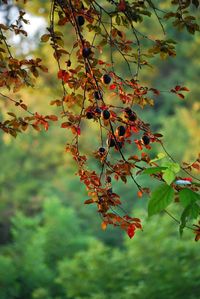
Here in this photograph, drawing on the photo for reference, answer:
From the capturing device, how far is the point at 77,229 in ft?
35.0

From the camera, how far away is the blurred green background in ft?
21.0

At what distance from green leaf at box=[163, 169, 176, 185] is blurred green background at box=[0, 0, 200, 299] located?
0.81 m

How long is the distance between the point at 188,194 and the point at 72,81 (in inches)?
35.0

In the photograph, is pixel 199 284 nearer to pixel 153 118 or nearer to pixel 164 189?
pixel 164 189

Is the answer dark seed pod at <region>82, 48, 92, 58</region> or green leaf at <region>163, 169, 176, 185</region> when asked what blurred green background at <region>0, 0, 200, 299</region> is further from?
green leaf at <region>163, 169, 176, 185</region>

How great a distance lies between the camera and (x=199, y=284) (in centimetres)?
624

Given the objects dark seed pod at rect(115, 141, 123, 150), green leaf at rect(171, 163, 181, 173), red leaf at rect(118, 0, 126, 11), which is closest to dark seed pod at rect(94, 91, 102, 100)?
dark seed pod at rect(115, 141, 123, 150)

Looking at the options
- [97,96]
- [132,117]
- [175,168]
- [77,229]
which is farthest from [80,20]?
[77,229]

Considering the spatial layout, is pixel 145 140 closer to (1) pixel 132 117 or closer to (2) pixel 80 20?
(1) pixel 132 117

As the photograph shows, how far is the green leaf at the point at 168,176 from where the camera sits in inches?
45.5

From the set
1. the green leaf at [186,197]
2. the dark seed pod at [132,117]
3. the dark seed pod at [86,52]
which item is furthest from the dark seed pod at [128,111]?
the green leaf at [186,197]

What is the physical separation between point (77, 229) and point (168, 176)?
→ 962 centimetres

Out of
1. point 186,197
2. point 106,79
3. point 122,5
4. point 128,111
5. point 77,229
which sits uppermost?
point 77,229

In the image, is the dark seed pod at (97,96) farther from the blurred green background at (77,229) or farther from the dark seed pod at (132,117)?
the blurred green background at (77,229)
